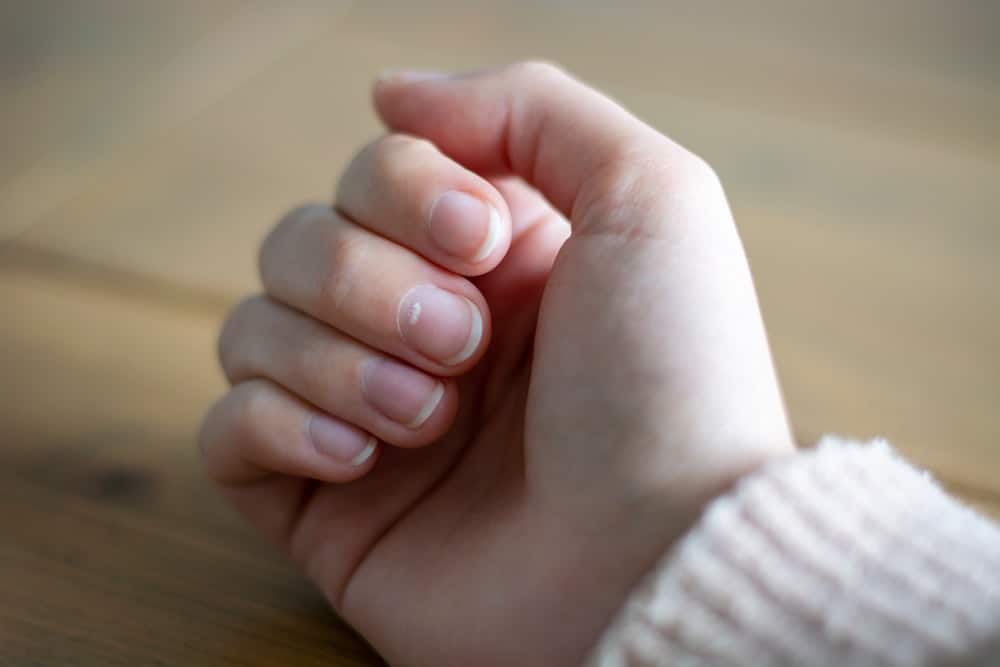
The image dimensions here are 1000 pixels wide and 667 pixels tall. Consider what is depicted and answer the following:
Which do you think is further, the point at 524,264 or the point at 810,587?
the point at 524,264

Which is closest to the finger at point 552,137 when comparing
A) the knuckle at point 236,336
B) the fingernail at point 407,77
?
the fingernail at point 407,77

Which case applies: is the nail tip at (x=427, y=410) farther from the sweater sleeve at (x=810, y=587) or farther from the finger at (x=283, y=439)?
the sweater sleeve at (x=810, y=587)

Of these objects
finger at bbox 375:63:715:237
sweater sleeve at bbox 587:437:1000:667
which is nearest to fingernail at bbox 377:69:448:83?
finger at bbox 375:63:715:237

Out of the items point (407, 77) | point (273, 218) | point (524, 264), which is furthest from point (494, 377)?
point (273, 218)

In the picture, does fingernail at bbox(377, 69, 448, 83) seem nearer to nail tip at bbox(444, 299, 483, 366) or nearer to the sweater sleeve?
nail tip at bbox(444, 299, 483, 366)

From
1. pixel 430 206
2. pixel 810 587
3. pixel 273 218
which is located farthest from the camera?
pixel 273 218

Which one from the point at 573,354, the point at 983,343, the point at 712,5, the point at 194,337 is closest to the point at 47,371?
the point at 194,337

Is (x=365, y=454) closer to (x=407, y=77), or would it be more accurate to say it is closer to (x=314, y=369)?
(x=314, y=369)
